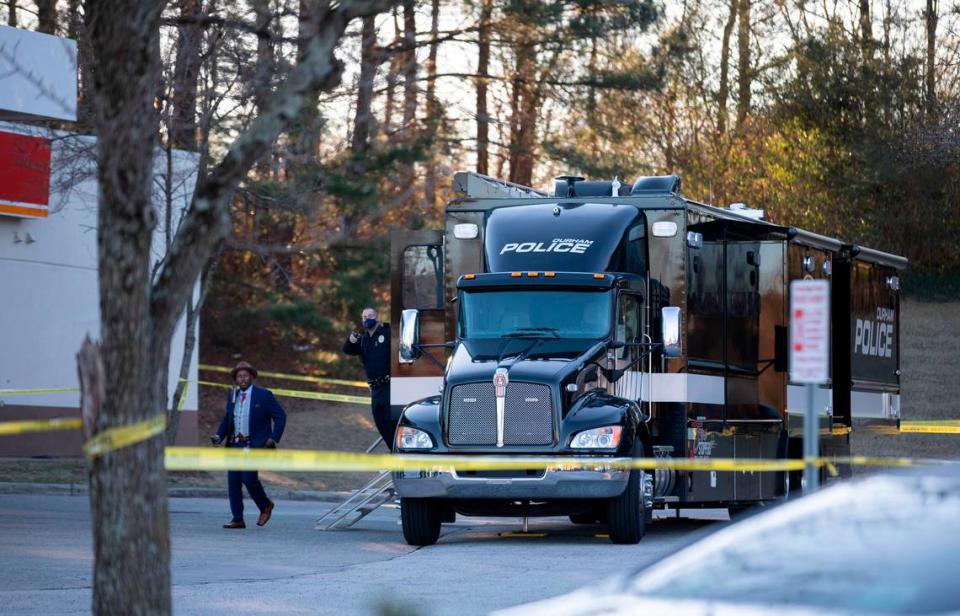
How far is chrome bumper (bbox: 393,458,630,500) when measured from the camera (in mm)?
14688

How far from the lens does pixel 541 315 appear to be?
51.9 ft

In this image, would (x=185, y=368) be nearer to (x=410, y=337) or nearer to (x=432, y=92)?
(x=410, y=337)

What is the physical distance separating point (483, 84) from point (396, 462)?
89.2ft

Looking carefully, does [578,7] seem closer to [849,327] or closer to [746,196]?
[746,196]

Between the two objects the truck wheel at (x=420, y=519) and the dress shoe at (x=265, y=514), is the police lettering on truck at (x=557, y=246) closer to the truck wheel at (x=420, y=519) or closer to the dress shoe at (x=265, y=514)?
the truck wheel at (x=420, y=519)

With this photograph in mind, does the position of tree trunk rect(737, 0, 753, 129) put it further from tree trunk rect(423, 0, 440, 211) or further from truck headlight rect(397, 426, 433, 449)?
truck headlight rect(397, 426, 433, 449)

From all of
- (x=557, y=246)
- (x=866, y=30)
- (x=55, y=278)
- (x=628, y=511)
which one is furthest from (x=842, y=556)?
(x=866, y=30)

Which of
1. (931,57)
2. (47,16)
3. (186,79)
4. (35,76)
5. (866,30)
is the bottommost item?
(35,76)

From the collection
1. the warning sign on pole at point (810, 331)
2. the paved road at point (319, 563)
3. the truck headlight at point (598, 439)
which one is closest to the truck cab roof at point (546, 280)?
the truck headlight at point (598, 439)

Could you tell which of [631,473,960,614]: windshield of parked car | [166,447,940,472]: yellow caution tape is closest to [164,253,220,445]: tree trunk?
[166,447,940,472]: yellow caution tape

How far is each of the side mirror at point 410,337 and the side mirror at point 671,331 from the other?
245 centimetres

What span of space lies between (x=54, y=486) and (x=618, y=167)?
63.8 ft

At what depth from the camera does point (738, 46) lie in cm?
4225

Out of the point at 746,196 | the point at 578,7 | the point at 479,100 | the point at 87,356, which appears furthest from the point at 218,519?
the point at 746,196
